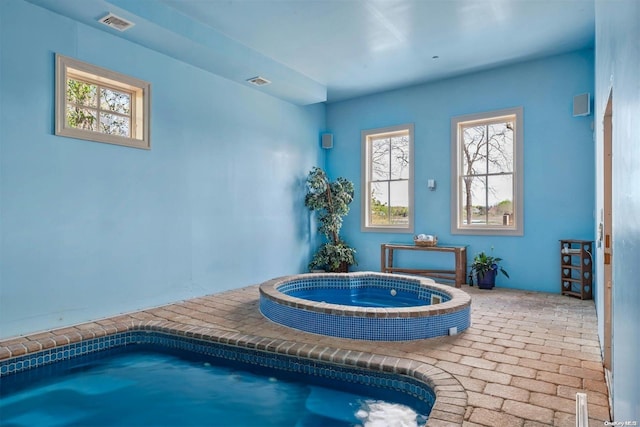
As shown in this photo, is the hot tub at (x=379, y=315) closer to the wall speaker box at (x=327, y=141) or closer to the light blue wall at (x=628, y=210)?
the light blue wall at (x=628, y=210)

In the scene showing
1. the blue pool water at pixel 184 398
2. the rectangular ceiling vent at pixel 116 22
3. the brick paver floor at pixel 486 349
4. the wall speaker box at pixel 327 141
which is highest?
the rectangular ceiling vent at pixel 116 22

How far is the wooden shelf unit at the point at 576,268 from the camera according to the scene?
16.9 feet

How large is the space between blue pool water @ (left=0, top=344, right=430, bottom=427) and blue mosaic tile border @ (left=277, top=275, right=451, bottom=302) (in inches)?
69.5

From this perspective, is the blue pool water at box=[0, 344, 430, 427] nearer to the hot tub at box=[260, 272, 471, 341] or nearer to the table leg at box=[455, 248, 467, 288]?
the hot tub at box=[260, 272, 471, 341]

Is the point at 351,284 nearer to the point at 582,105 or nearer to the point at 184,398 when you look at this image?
the point at 184,398

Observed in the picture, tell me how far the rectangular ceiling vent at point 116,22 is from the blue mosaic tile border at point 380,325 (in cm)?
338

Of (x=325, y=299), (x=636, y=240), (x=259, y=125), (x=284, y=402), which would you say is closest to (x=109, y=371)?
(x=284, y=402)

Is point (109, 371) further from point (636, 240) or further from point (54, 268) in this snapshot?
point (636, 240)

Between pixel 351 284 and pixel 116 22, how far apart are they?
162 inches

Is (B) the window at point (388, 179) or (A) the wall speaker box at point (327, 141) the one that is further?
(A) the wall speaker box at point (327, 141)

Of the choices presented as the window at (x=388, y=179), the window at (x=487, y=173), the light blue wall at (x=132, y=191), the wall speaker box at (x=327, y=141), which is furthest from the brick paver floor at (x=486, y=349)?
the wall speaker box at (x=327, y=141)

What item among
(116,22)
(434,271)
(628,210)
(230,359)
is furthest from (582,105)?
(116,22)

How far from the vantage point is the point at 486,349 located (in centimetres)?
325

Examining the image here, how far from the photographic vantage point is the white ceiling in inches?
164
